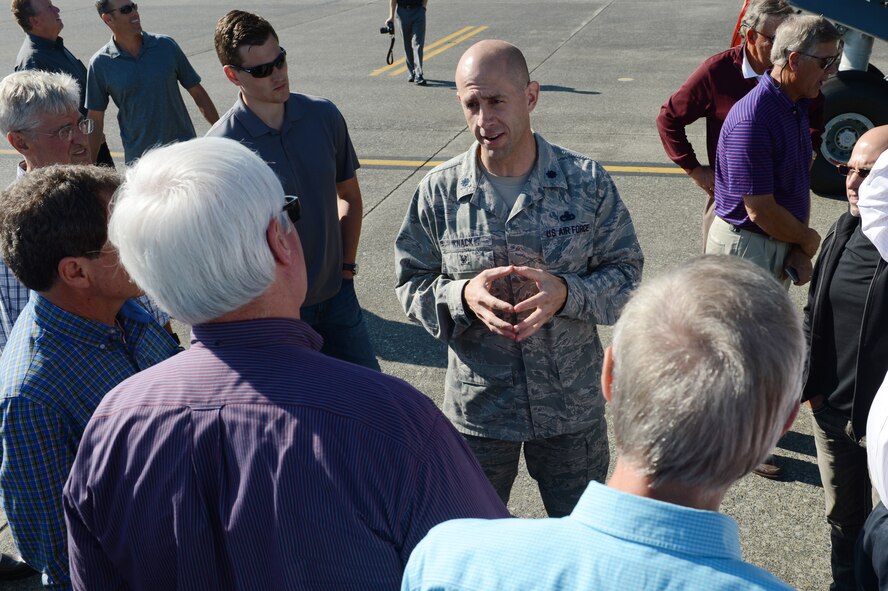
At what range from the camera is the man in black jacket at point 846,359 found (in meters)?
2.81

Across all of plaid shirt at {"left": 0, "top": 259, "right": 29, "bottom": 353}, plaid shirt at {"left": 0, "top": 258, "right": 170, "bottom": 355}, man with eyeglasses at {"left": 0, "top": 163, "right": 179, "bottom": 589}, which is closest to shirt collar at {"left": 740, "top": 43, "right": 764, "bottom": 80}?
plaid shirt at {"left": 0, "top": 258, "right": 170, "bottom": 355}

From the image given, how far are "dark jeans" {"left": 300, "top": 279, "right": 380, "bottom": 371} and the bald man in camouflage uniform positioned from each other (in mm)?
965

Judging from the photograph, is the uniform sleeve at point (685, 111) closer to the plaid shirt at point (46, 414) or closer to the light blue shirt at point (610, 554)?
the plaid shirt at point (46, 414)

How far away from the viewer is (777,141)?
359cm

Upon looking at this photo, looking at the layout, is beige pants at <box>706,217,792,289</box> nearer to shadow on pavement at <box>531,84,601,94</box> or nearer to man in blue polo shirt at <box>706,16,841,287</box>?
man in blue polo shirt at <box>706,16,841,287</box>

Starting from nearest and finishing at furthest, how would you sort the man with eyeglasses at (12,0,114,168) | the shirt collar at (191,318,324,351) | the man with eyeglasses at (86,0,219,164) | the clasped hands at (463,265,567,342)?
1. the shirt collar at (191,318,324,351)
2. the clasped hands at (463,265,567,342)
3. the man with eyeglasses at (86,0,219,164)
4. the man with eyeglasses at (12,0,114,168)

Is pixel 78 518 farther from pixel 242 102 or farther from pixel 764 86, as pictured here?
pixel 764 86

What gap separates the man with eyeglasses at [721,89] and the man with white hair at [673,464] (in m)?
3.53

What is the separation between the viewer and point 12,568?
11.1 feet

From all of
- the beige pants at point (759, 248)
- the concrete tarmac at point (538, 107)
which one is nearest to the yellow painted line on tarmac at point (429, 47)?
the concrete tarmac at point (538, 107)

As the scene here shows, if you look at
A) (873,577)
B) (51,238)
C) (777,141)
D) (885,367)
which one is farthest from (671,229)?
(51,238)

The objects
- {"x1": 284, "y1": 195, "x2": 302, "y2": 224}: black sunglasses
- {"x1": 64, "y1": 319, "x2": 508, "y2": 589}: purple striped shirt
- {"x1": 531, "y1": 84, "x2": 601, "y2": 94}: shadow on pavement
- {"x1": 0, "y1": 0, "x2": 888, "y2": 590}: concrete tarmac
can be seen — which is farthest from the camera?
{"x1": 531, "y1": 84, "x2": 601, "y2": 94}: shadow on pavement

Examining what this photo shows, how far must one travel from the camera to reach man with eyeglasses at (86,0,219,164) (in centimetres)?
541

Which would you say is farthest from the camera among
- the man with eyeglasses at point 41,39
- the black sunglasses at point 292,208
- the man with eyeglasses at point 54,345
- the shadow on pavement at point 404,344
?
the man with eyeglasses at point 41,39
